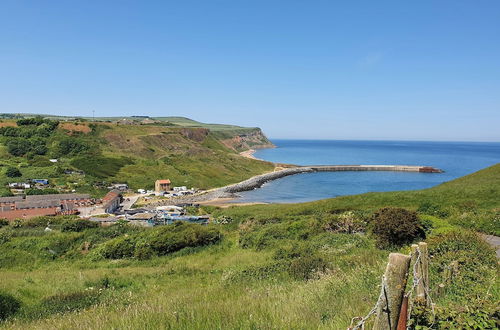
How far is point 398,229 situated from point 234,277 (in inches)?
306

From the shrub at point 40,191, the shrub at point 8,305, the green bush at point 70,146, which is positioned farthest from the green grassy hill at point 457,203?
the green bush at point 70,146

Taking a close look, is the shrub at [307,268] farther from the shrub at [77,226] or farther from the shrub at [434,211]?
the shrub at [77,226]

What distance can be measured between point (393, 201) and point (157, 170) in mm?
67914

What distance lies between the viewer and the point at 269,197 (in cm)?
7656

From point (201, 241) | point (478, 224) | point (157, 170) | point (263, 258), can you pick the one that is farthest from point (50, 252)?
point (157, 170)

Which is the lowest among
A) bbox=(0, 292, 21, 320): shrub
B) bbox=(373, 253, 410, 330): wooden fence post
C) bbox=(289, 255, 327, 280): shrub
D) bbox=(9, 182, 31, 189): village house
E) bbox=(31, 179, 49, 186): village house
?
bbox=(9, 182, 31, 189): village house

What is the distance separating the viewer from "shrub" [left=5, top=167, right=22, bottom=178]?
65.8 m

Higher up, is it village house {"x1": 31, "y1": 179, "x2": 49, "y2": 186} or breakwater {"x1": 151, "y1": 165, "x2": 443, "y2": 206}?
village house {"x1": 31, "y1": 179, "x2": 49, "y2": 186}

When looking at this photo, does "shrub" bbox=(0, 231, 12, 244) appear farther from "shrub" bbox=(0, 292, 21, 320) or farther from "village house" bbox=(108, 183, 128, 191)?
"village house" bbox=(108, 183, 128, 191)

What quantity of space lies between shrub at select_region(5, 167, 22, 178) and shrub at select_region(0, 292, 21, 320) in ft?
224

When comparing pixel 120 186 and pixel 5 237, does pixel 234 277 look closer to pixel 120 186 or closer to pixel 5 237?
pixel 5 237

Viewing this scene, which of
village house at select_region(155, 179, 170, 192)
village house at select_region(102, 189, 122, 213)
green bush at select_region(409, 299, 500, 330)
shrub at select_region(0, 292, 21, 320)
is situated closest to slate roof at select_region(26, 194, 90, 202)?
village house at select_region(102, 189, 122, 213)

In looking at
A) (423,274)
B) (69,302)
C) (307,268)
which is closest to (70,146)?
(69,302)

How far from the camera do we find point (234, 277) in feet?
36.5
